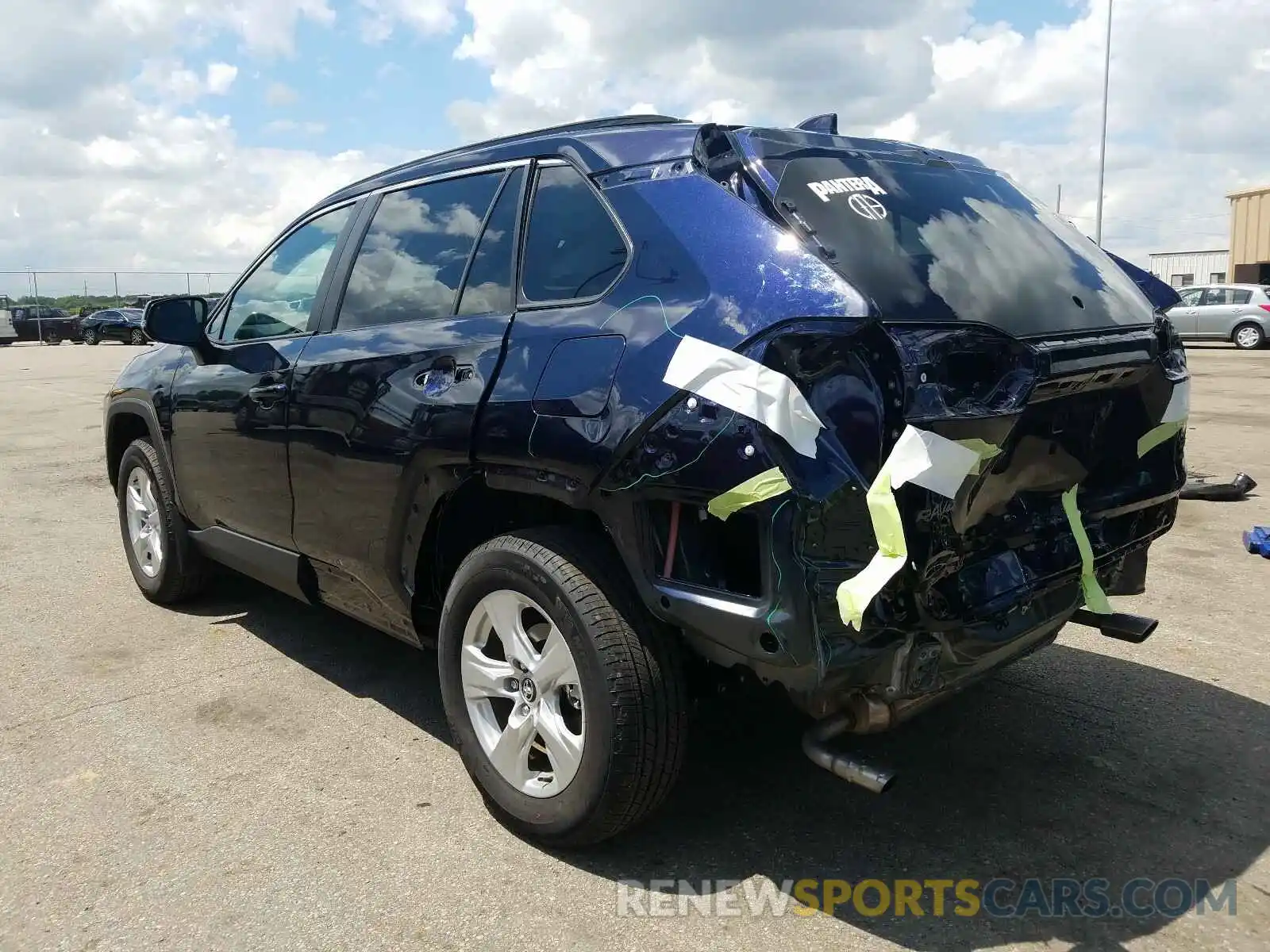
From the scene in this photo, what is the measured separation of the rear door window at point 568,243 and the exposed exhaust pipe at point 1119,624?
180cm

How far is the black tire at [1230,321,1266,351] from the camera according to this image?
2384cm

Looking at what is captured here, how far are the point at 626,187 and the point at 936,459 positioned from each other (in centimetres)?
114

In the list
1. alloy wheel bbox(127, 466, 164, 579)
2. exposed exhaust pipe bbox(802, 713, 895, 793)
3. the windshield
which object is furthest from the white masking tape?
alloy wheel bbox(127, 466, 164, 579)

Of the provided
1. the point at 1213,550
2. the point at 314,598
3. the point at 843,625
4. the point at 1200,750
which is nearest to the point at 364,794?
the point at 314,598

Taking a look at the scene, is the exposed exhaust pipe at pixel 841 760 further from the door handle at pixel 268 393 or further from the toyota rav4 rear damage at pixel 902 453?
the door handle at pixel 268 393

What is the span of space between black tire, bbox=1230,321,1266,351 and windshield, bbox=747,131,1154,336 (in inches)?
969

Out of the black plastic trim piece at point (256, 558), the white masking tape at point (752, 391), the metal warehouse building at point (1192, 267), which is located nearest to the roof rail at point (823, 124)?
the white masking tape at point (752, 391)

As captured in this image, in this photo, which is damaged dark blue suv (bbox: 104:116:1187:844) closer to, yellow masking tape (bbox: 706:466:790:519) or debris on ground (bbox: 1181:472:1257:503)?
yellow masking tape (bbox: 706:466:790:519)

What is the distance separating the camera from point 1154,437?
3037 mm

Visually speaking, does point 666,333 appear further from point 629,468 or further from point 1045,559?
point 1045,559

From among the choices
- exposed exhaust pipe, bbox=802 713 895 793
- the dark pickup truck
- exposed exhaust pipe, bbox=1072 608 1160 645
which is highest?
the dark pickup truck

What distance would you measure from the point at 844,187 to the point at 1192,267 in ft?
166

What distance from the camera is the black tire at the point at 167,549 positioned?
480cm

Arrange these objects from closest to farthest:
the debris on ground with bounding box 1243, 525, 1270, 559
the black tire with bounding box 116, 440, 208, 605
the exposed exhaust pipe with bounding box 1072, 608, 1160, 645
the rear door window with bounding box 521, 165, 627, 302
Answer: the rear door window with bounding box 521, 165, 627, 302 → the exposed exhaust pipe with bounding box 1072, 608, 1160, 645 → the black tire with bounding box 116, 440, 208, 605 → the debris on ground with bounding box 1243, 525, 1270, 559
